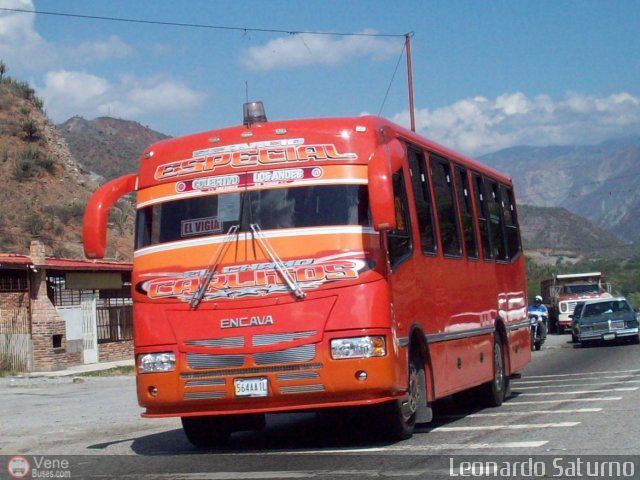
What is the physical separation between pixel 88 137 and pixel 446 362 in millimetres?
95008

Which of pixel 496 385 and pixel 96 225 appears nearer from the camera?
pixel 96 225

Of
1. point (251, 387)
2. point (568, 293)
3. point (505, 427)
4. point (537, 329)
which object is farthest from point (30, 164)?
point (251, 387)

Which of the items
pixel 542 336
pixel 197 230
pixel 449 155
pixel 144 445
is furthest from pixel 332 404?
pixel 542 336

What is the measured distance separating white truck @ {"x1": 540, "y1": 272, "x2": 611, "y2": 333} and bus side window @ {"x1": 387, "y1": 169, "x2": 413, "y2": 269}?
33480 millimetres

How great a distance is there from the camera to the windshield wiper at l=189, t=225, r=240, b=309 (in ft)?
34.4

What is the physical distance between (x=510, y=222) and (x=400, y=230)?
681 centimetres

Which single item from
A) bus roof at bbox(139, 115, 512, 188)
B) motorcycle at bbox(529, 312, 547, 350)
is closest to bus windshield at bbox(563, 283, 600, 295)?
motorcycle at bbox(529, 312, 547, 350)

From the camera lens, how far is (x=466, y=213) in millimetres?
14234

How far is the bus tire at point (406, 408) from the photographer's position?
35.1ft

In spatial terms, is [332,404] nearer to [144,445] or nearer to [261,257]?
[261,257]

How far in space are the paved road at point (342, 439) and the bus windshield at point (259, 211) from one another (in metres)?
2.26

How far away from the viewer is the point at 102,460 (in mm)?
10938

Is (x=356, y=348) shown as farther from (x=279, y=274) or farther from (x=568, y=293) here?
(x=568, y=293)

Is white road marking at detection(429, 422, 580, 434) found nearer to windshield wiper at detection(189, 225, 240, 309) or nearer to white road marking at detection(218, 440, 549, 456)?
white road marking at detection(218, 440, 549, 456)
